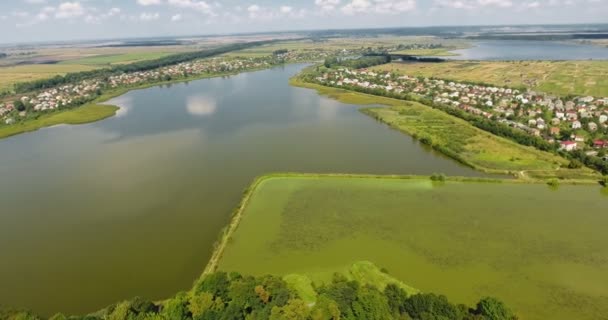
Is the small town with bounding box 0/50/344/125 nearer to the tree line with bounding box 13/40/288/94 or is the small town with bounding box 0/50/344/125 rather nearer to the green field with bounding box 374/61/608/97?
the tree line with bounding box 13/40/288/94

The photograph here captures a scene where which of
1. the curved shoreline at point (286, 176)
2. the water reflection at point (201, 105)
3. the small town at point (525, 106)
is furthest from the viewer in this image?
the water reflection at point (201, 105)

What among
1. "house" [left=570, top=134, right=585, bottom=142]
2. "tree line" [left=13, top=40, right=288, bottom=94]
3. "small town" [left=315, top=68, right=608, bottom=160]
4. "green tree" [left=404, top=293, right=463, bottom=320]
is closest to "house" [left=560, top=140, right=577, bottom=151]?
"small town" [left=315, top=68, right=608, bottom=160]

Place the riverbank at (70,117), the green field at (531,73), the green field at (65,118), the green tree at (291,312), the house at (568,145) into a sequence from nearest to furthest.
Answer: the green tree at (291,312)
the house at (568,145)
the green field at (65,118)
the riverbank at (70,117)
the green field at (531,73)

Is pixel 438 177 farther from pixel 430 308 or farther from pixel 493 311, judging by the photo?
pixel 430 308

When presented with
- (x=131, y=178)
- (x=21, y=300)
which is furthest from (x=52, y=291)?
(x=131, y=178)

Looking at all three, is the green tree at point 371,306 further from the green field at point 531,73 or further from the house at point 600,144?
the green field at point 531,73

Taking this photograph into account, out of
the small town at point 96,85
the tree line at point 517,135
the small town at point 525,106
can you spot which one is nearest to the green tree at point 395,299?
the tree line at point 517,135
